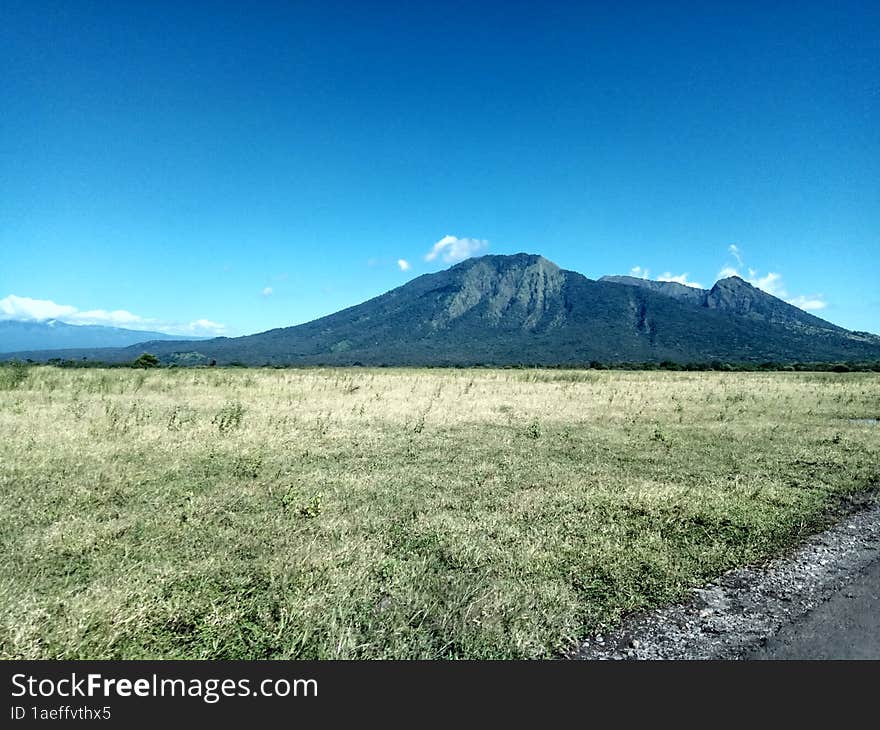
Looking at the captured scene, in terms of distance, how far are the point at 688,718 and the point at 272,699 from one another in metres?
3.20

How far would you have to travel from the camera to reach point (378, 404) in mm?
23016

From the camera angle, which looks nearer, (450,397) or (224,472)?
(224,472)

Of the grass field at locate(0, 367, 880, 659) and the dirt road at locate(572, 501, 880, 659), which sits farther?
the grass field at locate(0, 367, 880, 659)

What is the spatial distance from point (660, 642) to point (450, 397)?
22.3 m

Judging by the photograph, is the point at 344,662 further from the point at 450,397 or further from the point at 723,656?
the point at 450,397

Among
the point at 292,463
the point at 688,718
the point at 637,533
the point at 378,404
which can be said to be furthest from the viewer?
the point at 378,404

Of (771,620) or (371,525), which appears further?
(371,525)

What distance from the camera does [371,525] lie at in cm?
767

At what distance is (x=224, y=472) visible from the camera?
34.7 feet

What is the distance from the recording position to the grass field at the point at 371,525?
469 centimetres

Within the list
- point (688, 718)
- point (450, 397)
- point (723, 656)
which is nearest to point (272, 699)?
point (688, 718)

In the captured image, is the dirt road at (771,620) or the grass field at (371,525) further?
the grass field at (371,525)

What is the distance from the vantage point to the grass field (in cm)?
469

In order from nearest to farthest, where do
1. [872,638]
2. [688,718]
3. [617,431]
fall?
[688,718] < [872,638] < [617,431]
